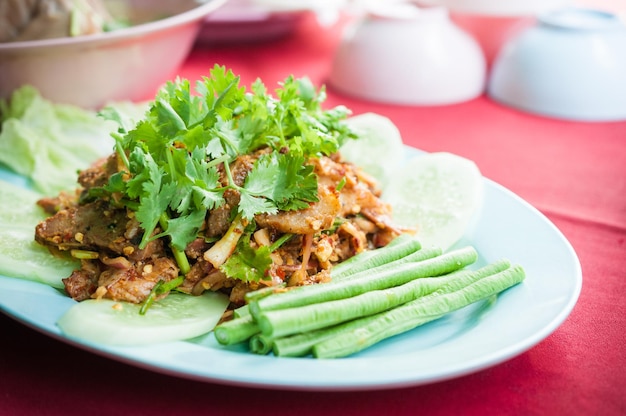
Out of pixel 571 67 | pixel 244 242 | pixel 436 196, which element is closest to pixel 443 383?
pixel 244 242

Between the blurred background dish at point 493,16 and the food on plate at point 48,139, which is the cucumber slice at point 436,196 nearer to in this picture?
the food on plate at point 48,139

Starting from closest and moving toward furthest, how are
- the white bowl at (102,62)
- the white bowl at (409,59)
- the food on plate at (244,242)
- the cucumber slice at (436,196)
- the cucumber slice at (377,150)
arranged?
1. the food on plate at (244,242)
2. the cucumber slice at (436,196)
3. the cucumber slice at (377,150)
4. the white bowl at (102,62)
5. the white bowl at (409,59)

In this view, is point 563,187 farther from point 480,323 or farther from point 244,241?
point 244,241

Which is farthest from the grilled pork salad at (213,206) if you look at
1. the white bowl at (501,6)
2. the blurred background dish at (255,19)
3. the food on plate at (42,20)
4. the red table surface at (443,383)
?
the blurred background dish at (255,19)

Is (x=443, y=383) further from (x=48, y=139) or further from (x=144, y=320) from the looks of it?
(x=48, y=139)

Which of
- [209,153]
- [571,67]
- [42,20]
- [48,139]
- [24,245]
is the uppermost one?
[42,20]

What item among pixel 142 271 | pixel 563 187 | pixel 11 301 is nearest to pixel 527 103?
pixel 563 187

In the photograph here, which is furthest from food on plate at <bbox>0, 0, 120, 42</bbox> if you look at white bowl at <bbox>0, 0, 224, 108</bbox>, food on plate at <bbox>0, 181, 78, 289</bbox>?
food on plate at <bbox>0, 181, 78, 289</bbox>
